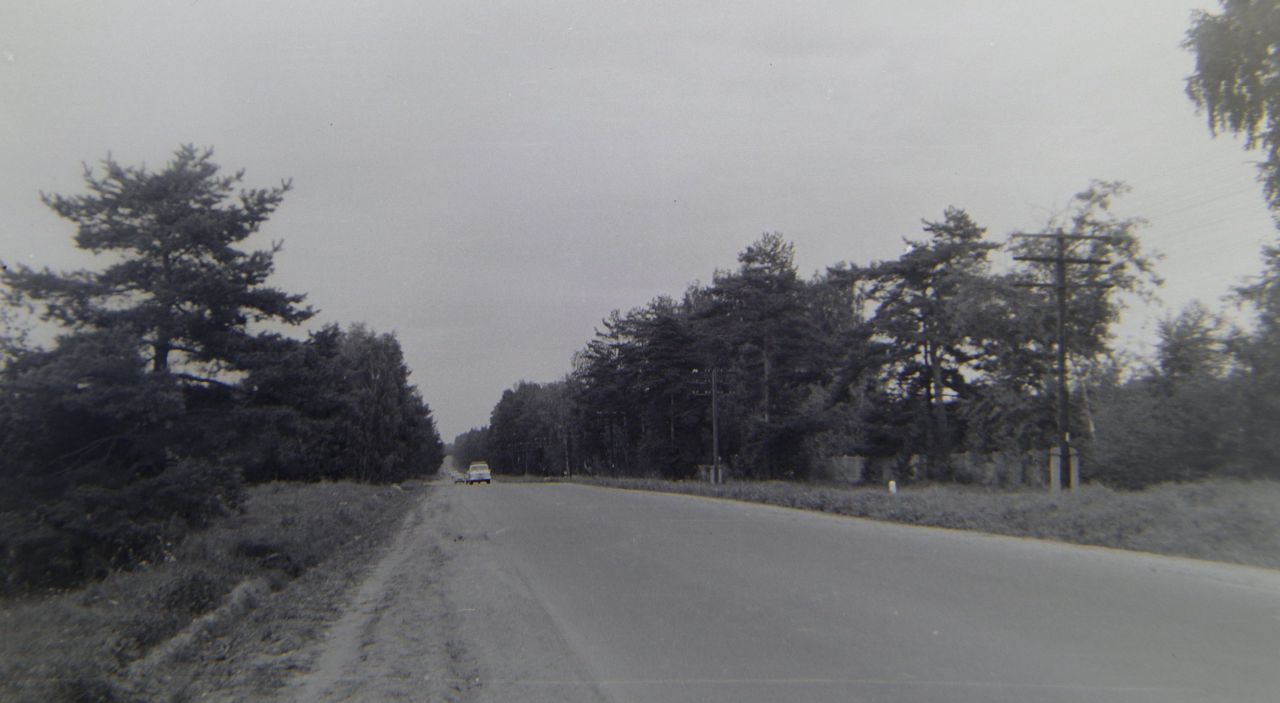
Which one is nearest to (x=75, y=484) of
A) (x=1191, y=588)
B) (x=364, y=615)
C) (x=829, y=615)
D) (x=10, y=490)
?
(x=10, y=490)

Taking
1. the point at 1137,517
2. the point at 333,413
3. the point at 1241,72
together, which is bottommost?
the point at 1137,517

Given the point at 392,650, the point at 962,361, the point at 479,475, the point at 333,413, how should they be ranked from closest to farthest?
the point at 392,650
the point at 333,413
the point at 962,361
the point at 479,475

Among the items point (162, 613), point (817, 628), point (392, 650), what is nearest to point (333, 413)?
point (162, 613)

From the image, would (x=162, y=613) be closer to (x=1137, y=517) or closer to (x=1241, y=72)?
(x=1137, y=517)

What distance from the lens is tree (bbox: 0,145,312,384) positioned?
1045 inches

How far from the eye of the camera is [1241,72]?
2525 centimetres

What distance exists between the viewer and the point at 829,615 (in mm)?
10508

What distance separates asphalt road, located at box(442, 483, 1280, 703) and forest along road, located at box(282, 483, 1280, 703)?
32 millimetres

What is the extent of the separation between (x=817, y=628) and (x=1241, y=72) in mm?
22907

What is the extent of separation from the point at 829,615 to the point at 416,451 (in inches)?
3569

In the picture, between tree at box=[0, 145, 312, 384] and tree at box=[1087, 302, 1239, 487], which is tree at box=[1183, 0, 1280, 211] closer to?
tree at box=[1087, 302, 1239, 487]

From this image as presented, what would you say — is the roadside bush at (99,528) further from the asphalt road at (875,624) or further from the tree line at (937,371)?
the tree line at (937,371)

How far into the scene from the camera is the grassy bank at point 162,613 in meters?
7.86

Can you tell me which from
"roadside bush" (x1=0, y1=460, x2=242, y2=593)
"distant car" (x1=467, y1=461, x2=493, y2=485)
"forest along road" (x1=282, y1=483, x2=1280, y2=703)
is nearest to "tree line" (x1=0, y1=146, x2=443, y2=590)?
"roadside bush" (x1=0, y1=460, x2=242, y2=593)
